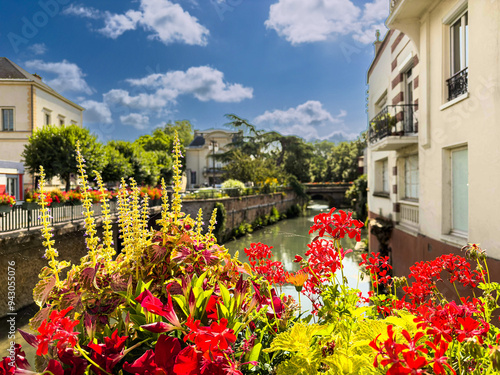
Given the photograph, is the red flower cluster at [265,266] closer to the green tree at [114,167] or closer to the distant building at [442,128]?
the distant building at [442,128]

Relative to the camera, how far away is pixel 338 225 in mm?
1824

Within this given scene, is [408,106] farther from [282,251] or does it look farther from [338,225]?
[282,251]

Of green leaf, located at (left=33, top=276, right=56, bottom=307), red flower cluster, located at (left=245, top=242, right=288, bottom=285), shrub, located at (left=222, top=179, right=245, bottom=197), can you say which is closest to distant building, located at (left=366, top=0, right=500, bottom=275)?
red flower cluster, located at (left=245, top=242, right=288, bottom=285)

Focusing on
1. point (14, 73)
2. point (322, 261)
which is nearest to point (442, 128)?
point (322, 261)

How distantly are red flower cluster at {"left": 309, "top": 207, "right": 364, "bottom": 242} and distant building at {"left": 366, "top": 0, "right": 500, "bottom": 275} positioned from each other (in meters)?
4.29

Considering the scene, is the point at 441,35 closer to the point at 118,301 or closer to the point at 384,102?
the point at 384,102

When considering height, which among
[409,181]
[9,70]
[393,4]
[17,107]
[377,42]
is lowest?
[409,181]

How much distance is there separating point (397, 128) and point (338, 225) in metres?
8.85

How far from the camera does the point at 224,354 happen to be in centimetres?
107

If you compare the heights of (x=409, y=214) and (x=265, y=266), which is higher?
(x=265, y=266)

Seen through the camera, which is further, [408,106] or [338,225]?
[408,106]

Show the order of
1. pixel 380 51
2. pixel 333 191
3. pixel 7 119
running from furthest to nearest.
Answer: pixel 333 191, pixel 7 119, pixel 380 51

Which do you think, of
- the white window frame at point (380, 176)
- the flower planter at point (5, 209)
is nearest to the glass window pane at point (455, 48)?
the white window frame at point (380, 176)

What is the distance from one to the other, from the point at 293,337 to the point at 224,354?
12.6 inches
